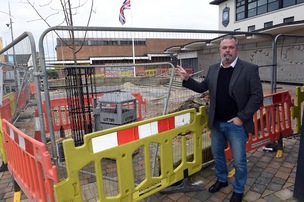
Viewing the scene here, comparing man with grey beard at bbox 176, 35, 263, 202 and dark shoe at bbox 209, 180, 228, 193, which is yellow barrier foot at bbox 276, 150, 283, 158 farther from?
man with grey beard at bbox 176, 35, 263, 202

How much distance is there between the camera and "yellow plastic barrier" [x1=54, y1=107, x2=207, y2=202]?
6.40ft

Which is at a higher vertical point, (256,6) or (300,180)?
(256,6)

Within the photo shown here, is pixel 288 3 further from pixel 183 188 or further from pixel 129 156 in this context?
pixel 129 156

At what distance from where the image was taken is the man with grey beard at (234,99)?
2.51 meters

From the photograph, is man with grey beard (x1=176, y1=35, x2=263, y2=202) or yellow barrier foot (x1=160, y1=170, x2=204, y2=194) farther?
yellow barrier foot (x1=160, y1=170, x2=204, y2=194)

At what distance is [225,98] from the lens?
8.79 ft

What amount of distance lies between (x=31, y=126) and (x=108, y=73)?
3520 millimetres

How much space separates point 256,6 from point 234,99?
22547 mm

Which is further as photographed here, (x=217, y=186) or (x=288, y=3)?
(x=288, y=3)

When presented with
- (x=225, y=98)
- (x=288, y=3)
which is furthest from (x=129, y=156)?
(x=288, y=3)

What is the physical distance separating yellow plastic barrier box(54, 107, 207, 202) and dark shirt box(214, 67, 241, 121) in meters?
0.40

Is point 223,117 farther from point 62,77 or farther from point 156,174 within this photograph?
point 62,77

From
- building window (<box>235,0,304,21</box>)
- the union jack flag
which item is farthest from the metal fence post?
the union jack flag

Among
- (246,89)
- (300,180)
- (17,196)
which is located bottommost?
(17,196)
